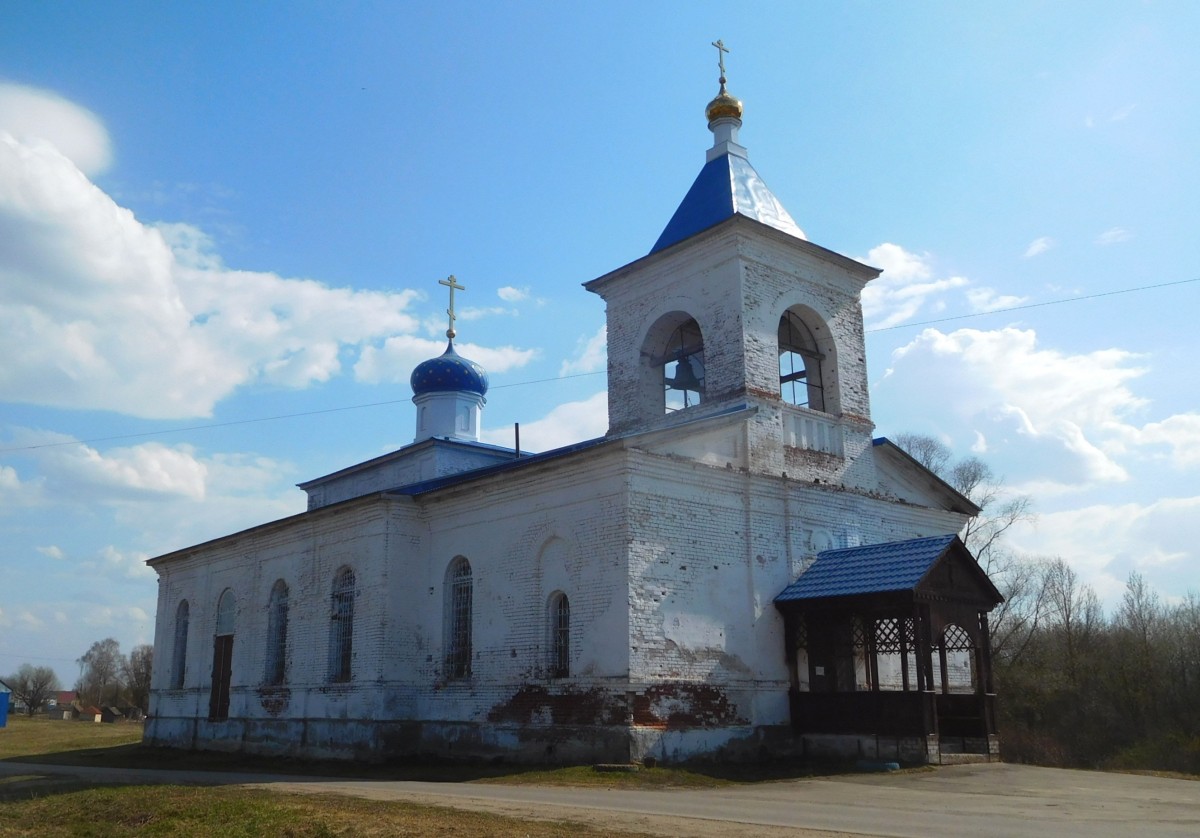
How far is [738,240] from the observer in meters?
18.7

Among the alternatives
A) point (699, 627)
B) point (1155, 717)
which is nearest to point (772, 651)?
point (699, 627)

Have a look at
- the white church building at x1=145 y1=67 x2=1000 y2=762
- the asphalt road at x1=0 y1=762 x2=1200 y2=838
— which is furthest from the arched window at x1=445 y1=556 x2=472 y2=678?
the asphalt road at x1=0 y1=762 x2=1200 y2=838

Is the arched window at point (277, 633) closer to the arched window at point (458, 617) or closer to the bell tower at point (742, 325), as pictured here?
the arched window at point (458, 617)

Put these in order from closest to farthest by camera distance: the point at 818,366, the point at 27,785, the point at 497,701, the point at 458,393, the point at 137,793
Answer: the point at 137,793 → the point at 27,785 → the point at 497,701 → the point at 818,366 → the point at 458,393

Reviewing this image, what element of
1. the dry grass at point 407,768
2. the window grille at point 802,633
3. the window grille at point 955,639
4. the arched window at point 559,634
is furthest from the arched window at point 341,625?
the window grille at point 955,639

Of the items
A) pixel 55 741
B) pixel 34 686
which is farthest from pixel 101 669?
pixel 55 741

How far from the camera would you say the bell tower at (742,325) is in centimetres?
1831

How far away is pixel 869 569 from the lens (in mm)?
16109

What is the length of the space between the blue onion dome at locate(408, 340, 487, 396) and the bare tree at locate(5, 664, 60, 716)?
69532mm

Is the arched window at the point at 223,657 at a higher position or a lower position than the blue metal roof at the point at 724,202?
lower

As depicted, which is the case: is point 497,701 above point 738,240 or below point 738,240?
below

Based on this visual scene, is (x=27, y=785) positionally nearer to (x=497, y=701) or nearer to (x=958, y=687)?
(x=497, y=701)

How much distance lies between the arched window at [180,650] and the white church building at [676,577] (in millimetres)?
2472

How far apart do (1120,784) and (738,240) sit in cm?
1054
